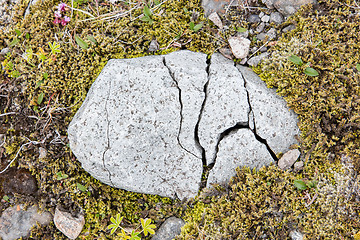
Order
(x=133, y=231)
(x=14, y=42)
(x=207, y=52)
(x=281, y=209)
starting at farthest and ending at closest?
(x=14, y=42) → (x=207, y=52) → (x=133, y=231) → (x=281, y=209)

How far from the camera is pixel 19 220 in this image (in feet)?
14.1

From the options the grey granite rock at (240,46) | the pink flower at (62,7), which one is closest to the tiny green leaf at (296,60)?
the grey granite rock at (240,46)

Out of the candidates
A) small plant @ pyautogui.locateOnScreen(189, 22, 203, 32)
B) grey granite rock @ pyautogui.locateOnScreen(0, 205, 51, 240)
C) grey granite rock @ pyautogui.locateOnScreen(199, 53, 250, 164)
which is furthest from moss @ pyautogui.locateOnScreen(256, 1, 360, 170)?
grey granite rock @ pyautogui.locateOnScreen(0, 205, 51, 240)

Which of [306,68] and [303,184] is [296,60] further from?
[303,184]

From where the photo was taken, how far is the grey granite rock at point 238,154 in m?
3.90

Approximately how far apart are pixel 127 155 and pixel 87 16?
2.56 metres

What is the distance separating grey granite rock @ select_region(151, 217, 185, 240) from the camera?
13.4 feet

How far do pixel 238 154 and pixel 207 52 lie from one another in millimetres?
1726

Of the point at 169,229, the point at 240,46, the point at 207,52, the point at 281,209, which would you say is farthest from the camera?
the point at 207,52

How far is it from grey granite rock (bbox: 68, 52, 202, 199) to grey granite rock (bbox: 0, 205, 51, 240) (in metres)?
1.27

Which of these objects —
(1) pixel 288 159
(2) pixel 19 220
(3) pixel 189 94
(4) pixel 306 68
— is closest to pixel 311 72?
(4) pixel 306 68

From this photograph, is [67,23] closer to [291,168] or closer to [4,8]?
[4,8]

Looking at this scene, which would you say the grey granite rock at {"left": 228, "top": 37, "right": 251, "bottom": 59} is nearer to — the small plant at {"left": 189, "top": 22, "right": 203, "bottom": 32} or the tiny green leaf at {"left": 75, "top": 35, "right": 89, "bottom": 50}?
the small plant at {"left": 189, "top": 22, "right": 203, "bottom": 32}

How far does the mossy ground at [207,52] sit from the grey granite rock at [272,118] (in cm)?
14
